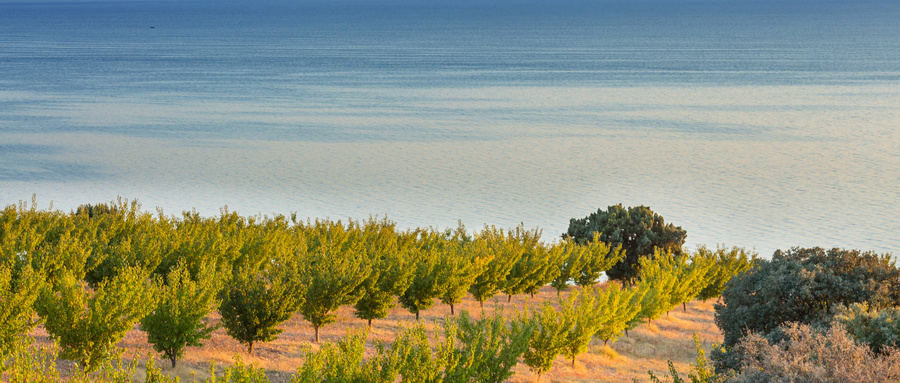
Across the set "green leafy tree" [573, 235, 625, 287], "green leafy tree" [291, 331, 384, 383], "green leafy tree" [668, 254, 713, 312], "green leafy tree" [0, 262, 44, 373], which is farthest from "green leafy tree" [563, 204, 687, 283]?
"green leafy tree" [0, 262, 44, 373]

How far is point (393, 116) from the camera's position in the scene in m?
123

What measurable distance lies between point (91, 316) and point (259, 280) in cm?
675

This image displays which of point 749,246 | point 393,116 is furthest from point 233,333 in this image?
point 393,116

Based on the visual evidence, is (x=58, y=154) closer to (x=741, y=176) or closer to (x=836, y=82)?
(x=741, y=176)

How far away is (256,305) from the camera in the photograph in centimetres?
2720

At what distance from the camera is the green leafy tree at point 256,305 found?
2716 cm

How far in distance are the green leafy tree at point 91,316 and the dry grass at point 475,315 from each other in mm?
1582

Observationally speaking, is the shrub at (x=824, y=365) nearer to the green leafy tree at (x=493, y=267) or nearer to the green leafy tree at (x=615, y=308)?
the green leafy tree at (x=615, y=308)

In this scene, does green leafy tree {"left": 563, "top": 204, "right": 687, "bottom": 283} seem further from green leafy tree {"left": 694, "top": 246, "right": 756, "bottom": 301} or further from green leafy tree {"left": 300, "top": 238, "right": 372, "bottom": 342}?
green leafy tree {"left": 300, "top": 238, "right": 372, "bottom": 342}

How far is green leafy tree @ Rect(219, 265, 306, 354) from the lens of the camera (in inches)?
1069

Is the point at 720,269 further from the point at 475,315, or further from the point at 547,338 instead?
the point at 547,338

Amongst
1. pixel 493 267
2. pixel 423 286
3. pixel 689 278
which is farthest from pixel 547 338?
pixel 689 278

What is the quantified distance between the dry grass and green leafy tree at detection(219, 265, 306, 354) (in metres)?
1.00

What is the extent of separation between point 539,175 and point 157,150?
160ft
